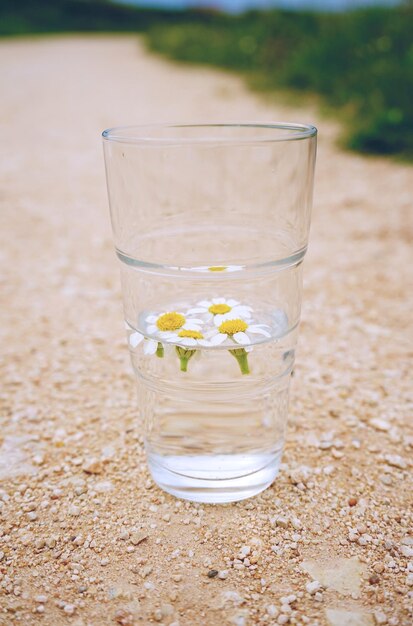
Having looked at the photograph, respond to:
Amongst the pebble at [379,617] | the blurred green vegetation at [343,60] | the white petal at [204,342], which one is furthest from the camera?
the blurred green vegetation at [343,60]

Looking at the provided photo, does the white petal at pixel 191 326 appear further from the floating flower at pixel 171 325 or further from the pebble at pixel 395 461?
the pebble at pixel 395 461

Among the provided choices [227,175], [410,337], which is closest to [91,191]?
[410,337]

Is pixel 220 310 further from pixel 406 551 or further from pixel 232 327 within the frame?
pixel 406 551

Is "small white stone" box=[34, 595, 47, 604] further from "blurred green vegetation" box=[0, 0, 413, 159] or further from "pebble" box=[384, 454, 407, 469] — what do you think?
"blurred green vegetation" box=[0, 0, 413, 159]

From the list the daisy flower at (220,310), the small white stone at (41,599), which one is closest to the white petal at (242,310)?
the daisy flower at (220,310)

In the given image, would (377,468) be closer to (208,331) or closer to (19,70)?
(208,331)

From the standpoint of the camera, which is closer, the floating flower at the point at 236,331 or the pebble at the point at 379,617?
the pebble at the point at 379,617

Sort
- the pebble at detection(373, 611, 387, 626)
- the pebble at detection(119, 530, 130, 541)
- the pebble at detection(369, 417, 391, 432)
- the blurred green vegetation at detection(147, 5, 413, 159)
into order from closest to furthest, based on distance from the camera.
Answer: the pebble at detection(373, 611, 387, 626) → the pebble at detection(119, 530, 130, 541) → the pebble at detection(369, 417, 391, 432) → the blurred green vegetation at detection(147, 5, 413, 159)

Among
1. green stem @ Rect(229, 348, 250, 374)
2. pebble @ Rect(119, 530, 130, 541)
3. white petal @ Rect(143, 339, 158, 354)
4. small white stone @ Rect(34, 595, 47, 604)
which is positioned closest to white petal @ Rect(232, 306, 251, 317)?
green stem @ Rect(229, 348, 250, 374)
